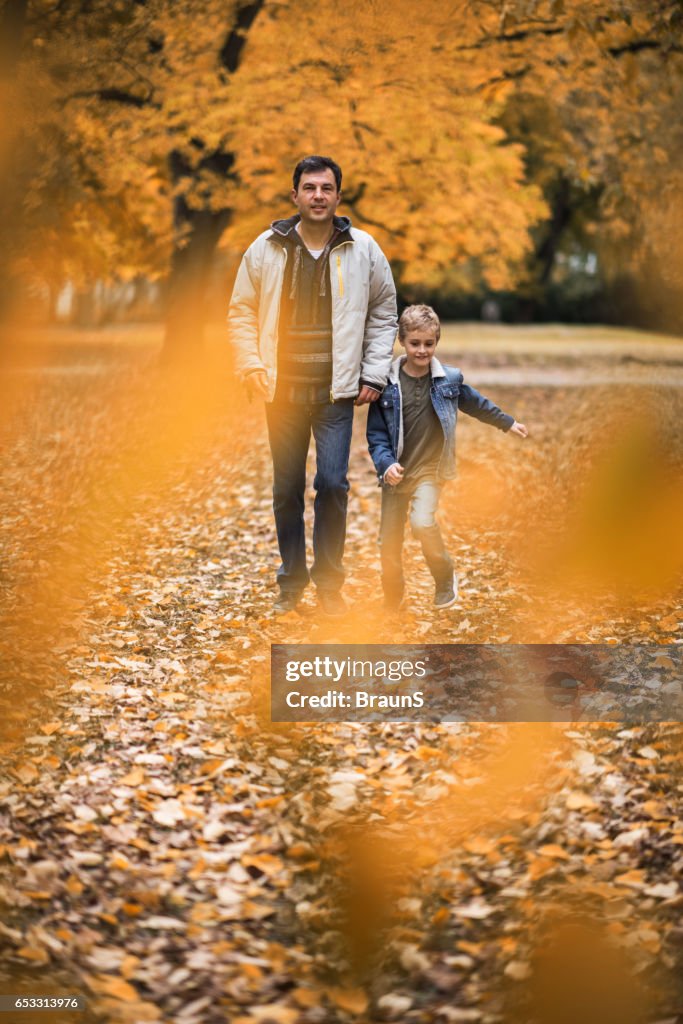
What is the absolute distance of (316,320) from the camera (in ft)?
18.0

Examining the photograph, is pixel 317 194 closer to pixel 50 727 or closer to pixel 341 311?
pixel 341 311

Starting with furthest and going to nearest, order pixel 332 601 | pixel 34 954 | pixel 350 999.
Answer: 1. pixel 332 601
2. pixel 34 954
3. pixel 350 999

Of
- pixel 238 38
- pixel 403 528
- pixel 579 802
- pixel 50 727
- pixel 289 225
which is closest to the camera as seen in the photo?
pixel 579 802

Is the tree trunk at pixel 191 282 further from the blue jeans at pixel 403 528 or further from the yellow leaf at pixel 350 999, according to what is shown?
the yellow leaf at pixel 350 999

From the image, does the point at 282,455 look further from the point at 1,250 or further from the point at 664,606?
the point at 1,250

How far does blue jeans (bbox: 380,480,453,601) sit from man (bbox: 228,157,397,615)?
316mm

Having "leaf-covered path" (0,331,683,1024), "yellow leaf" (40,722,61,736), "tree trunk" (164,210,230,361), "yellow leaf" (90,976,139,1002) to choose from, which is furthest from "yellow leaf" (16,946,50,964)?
"tree trunk" (164,210,230,361)

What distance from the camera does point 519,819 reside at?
4219 mm

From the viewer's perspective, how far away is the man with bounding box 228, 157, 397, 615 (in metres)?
5.38

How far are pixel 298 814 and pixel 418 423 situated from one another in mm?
2094

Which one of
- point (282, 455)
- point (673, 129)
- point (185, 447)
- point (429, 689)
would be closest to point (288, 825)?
point (429, 689)

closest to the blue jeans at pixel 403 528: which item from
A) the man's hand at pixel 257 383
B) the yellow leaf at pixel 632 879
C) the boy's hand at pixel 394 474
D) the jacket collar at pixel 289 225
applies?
the boy's hand at pixel 394 474

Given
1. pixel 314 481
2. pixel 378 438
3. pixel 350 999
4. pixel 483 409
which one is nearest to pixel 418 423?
pixel 378 438

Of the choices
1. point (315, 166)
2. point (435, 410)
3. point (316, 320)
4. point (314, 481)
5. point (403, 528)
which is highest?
point (315, 166)
